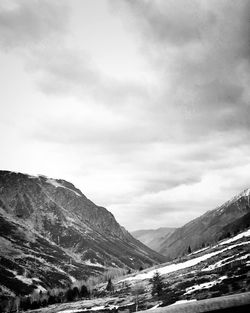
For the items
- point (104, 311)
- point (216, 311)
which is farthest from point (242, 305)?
point (104, 311)

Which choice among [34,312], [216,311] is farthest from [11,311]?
[216,311]

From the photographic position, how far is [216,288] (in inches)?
3632

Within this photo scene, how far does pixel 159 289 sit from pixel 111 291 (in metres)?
73.4

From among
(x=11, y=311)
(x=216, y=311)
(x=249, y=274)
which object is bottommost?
(x=11, y=311)

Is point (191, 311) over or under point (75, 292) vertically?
over

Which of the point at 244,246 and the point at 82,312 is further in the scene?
the point at 244,246

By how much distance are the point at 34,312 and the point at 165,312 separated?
177m

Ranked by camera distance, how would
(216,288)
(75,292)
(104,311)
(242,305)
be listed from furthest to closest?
(75,292) < (104,311) < (216,288) < (242,305)

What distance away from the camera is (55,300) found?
188 metres

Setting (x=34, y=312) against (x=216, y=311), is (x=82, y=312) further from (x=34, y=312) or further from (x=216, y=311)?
(x=216, y=311)

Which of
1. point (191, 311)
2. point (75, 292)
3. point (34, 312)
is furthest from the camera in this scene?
point (75, 292)

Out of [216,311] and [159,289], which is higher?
[216,311]

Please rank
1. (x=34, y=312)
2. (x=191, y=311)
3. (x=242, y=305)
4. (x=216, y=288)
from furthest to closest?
(x=34, y=312) < (x=216, y=288) < (x=242, y=305) < (x=191, y=311)

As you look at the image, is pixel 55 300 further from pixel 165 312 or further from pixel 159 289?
pixel 165 312
